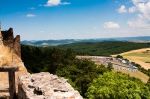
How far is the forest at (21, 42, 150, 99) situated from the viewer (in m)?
28.6

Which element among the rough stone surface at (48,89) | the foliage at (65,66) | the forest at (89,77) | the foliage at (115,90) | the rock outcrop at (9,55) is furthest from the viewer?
the foliage at (65,66)

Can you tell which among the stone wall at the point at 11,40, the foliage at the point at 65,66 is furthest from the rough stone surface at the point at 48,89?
the foliage at the point at 65,66

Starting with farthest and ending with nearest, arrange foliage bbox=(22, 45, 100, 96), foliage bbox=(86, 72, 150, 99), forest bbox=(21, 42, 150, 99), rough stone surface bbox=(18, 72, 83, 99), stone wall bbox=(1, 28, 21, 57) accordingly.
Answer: foliage bbox=(22, 45, 100, 96) < forest bbox=(21, 42, 150, 99) < foliage bbox=(86, 72, 150, 99) < stone wall bbox=(1, 28, 21, 57) < rough stone surface bbox=(18, 72, 83, 99)

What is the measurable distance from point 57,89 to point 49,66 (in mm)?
50103

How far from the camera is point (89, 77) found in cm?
4378

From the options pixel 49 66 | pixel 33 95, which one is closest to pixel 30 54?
pixel 49 66

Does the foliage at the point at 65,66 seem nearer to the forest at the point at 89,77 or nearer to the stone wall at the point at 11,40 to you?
the forest at the point at 89,77

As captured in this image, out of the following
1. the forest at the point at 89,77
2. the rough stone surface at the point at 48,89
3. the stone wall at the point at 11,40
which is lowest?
the forest at the point at 89,77

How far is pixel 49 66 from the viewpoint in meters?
58.1

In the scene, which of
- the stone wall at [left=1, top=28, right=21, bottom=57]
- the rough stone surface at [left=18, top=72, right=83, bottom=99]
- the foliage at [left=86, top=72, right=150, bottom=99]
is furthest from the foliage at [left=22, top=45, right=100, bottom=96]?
the rough stone surface at [left=18, top=72, right=83, bottom=99]

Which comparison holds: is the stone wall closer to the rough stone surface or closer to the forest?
the forest

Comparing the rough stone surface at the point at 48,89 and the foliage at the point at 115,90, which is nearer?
the rough stone surface at the point at 48,89

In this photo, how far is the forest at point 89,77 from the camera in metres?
28.6

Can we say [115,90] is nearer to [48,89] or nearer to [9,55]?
[9,55]
